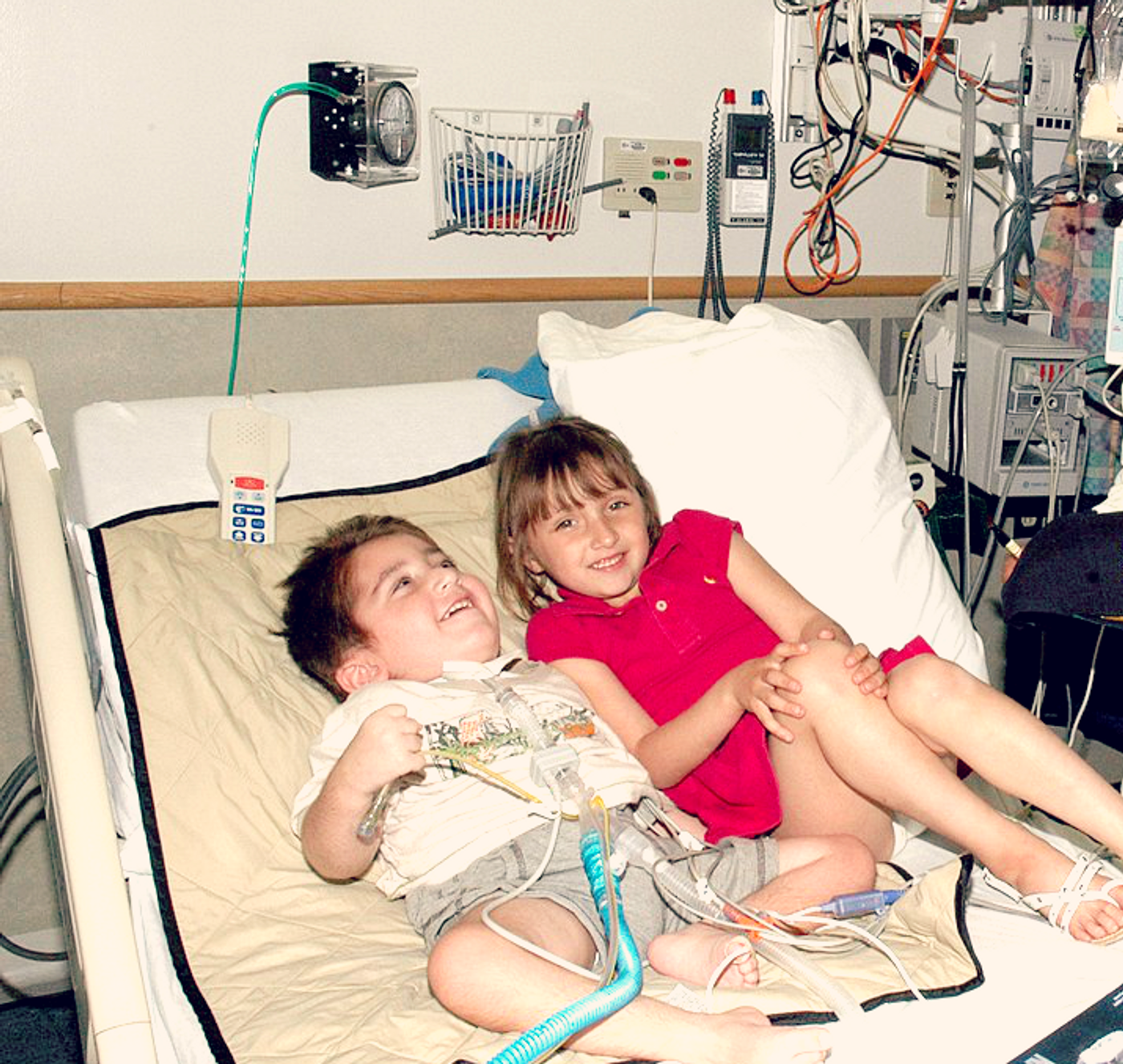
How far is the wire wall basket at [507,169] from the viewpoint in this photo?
241cm

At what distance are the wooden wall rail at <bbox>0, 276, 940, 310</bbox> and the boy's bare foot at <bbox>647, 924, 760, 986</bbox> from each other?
1.34 meters

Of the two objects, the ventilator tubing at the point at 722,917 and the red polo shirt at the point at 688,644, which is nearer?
the ventilator tubing at the point at 722,917

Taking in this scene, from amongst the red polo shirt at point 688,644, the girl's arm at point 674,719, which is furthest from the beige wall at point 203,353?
the girl's arm at point 674,719

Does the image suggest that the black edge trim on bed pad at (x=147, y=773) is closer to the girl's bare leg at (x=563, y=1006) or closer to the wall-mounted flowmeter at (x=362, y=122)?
the girl's bare leg at (x=563, y=1006)

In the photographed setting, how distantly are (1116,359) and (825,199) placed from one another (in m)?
0.87

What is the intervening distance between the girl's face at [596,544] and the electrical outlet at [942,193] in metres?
1.32

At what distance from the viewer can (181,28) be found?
7.30 ft

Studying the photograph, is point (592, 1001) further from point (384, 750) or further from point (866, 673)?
point (866, 673)

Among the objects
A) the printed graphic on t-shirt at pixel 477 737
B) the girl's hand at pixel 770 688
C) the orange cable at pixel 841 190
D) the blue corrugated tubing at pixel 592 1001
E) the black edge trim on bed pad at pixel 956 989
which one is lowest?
the black edge trim on bed pad at pixel 956 989

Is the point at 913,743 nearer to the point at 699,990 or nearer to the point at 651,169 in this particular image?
the point at 699,990

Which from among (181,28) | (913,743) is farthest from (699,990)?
(181,28)

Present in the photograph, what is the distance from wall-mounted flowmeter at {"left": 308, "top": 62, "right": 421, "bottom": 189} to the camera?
90.4 inches

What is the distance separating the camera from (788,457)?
2.05 metres

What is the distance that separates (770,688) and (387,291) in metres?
1.18
